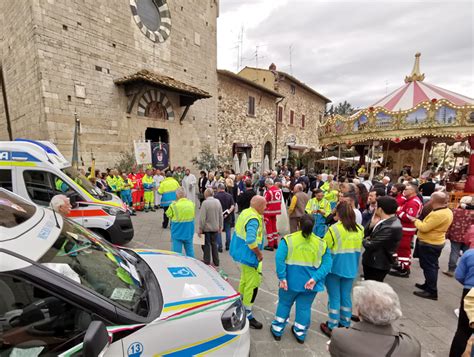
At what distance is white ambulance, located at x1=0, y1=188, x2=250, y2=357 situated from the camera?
1.33 m

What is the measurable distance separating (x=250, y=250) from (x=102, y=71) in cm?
1148

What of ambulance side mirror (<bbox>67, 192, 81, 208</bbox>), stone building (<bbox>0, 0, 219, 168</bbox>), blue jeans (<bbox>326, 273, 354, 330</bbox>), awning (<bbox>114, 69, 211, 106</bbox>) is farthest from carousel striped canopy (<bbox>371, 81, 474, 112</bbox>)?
ambulance side mirror (<bbox>67, 192, 81, 208</bbox>)

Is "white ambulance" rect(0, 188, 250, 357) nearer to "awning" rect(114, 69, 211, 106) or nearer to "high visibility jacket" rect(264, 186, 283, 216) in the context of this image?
"high visibility jacket" rect(264, 186, 283, 216)

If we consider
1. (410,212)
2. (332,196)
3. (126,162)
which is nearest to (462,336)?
(410,212)

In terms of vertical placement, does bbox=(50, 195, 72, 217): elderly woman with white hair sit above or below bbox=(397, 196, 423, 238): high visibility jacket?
above

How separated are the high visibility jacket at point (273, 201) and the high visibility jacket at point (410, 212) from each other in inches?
98.9

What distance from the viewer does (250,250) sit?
3031 mm

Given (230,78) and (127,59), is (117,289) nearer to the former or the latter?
(127,59)

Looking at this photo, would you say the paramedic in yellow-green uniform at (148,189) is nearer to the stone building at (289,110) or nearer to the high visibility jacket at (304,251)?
the high visibility jacket at (304,251)

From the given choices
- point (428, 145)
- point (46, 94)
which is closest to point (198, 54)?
point (46, 94)

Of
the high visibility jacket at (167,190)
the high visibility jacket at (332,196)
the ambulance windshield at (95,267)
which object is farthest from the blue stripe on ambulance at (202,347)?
the high visibility jacket at (167,190)

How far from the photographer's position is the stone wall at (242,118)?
57.1ft

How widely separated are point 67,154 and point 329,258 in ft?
35.8

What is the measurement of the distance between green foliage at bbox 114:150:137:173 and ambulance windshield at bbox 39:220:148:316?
9.56 m
